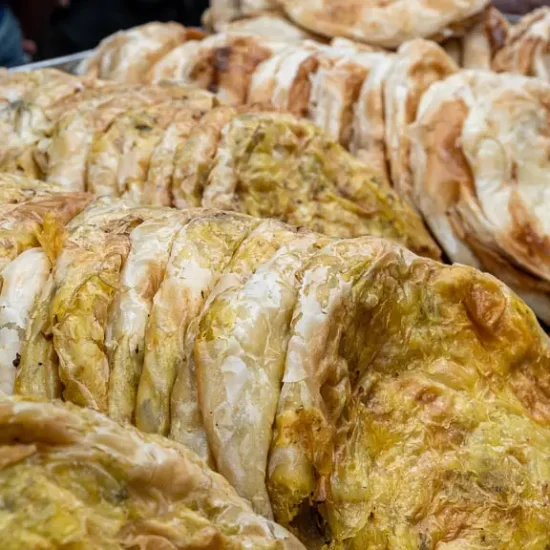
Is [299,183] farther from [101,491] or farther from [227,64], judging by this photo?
[101,491]

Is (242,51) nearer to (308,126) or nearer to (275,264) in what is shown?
(308,126)

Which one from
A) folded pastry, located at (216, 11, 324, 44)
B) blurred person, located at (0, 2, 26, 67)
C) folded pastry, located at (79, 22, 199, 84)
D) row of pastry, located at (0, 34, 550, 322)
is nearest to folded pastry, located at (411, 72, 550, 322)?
row of pastry, located at (0, 34, 550, 322)

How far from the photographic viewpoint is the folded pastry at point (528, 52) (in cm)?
283

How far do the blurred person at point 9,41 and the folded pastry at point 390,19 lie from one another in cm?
252

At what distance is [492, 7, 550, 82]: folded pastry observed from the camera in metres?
2.83

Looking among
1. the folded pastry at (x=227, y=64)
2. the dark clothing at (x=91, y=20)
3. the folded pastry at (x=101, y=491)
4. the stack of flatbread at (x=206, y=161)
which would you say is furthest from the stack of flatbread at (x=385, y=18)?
the folded pastry at (x=101, y=491)

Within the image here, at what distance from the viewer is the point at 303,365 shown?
103cm

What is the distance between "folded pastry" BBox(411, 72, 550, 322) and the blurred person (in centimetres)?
337

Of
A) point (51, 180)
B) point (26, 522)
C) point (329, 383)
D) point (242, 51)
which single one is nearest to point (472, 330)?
point (329, 383)

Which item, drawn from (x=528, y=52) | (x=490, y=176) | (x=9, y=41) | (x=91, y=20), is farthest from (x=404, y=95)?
(x=9, y=41)

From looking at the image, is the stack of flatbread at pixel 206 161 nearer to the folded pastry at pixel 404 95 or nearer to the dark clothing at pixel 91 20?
the folded pastry at pixel 404 95

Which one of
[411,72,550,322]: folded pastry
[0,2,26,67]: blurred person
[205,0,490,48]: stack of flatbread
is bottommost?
[0,2,26,67]: blurred person

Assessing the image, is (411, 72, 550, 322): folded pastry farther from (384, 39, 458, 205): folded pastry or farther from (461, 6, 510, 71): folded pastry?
(461, 6, 510, 71): folded pastry

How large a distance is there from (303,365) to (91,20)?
14.3 ft
